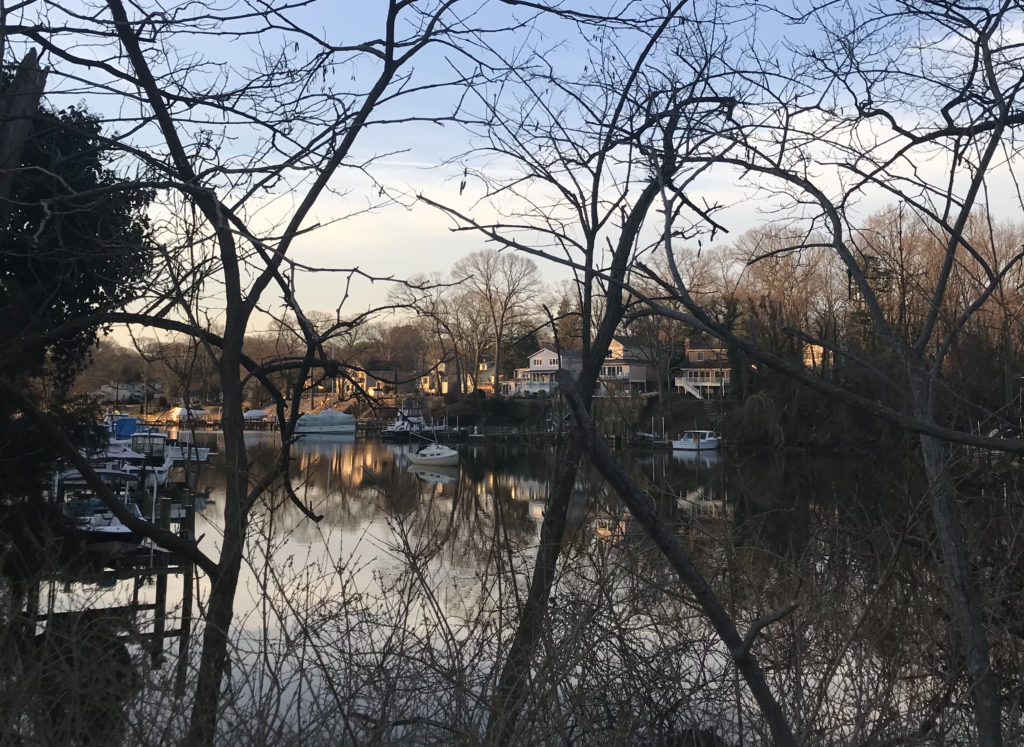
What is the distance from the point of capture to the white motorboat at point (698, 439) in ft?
132

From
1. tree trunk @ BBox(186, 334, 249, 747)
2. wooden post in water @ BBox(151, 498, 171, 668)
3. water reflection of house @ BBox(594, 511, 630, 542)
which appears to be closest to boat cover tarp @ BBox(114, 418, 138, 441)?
wooden post in water @ BBox(151, 498, 171, 668)

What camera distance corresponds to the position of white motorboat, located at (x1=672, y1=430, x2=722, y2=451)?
40.2 meters

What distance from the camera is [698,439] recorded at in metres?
37.0

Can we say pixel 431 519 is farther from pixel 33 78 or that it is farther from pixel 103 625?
pixel 33 78

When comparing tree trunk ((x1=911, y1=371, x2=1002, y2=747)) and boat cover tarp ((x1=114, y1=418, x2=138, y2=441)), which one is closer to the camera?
tree trunk ((x1=911, y1=371, x2=1002, y2=747))

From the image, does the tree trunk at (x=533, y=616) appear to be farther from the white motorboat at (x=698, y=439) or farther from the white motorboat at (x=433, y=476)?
the white motorboat at (x=698, y=439)

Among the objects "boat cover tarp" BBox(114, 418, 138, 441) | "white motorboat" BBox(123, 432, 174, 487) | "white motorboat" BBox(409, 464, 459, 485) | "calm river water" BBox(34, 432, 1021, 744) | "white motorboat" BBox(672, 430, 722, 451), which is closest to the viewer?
"calm river water" BBox(34, 432, 1021, 744)

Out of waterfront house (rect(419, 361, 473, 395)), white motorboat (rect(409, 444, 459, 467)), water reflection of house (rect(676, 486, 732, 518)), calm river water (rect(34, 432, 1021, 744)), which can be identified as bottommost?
calm river water (rect(34, 432, 1021, 744))

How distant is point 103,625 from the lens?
5020 mm

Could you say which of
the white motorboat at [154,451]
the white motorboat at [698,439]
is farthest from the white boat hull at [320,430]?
the white motorboat at [698,439]

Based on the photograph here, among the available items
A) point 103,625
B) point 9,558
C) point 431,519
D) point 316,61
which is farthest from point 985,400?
point 9,558

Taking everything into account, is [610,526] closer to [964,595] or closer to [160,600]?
[964,595]

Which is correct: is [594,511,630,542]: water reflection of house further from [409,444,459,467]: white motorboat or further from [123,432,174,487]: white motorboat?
[123,432,174,487]: white motorboat

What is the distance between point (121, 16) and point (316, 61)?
0.74 meters
